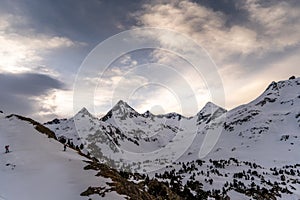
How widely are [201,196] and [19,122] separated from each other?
1488 inches

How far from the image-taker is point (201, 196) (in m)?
55.6

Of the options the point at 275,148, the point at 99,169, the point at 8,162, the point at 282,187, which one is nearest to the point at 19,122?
the point at 8,162

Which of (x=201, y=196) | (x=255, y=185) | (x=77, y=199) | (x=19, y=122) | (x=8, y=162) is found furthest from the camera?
(x=255, y=185)

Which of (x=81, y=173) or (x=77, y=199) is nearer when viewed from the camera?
(x=77, y=199)

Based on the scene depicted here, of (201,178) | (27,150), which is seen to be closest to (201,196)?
(201,178)

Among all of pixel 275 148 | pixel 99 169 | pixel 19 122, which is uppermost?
pixel 275 148

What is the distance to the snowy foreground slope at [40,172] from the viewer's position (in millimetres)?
25672

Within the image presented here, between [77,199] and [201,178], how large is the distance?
5379 centimetres

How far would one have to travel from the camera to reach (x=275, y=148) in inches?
6860

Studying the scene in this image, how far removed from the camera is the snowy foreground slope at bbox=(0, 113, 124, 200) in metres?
25.7

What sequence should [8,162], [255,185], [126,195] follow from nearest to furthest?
1. [126,195]
2. [8,162]
3. [255,185]

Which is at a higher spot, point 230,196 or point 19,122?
point 19,122

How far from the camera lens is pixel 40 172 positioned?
3038 centimetres

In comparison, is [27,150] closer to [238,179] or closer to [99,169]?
[99,169]
